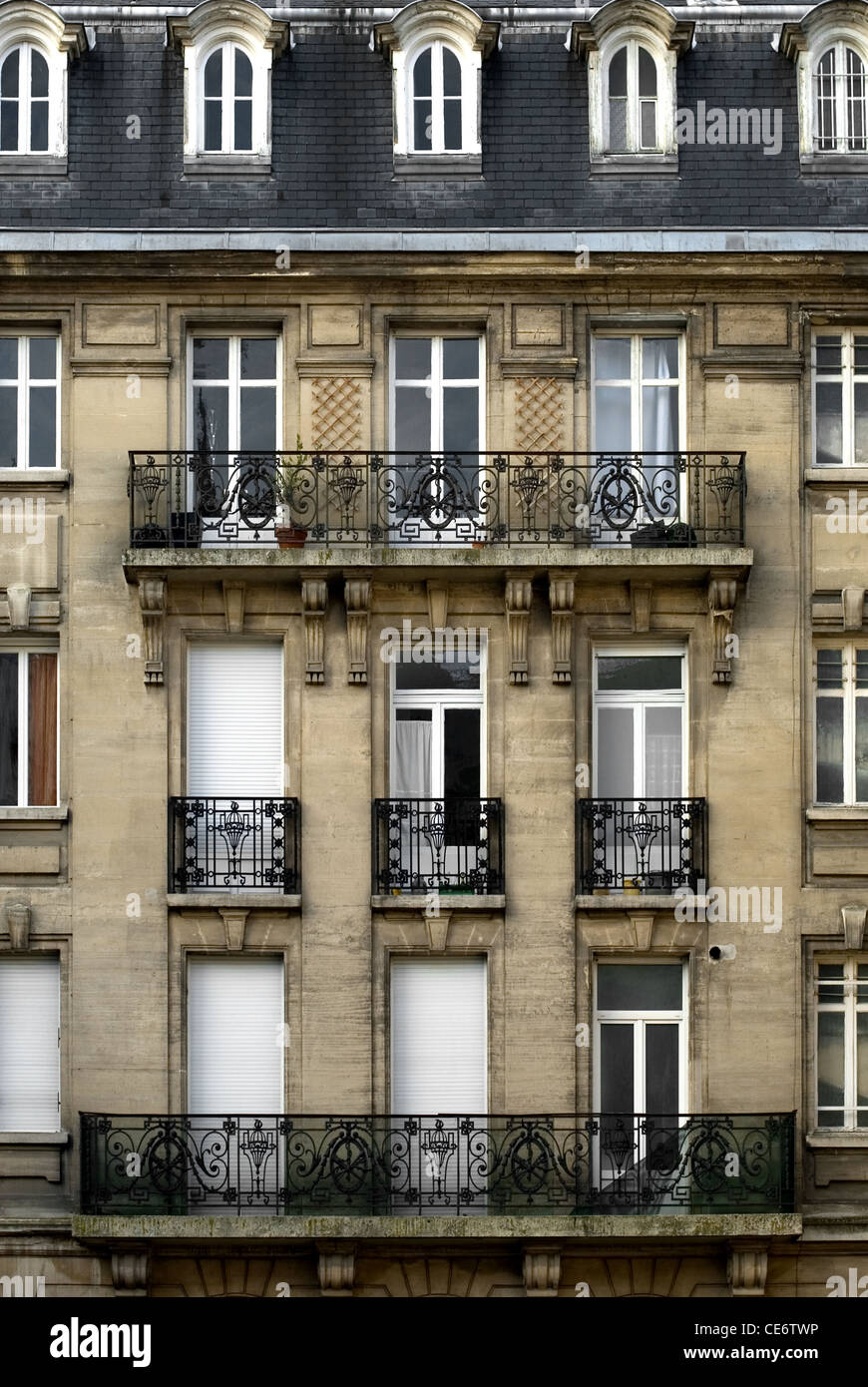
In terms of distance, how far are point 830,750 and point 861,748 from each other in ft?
1.02

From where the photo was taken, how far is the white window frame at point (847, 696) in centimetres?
2573

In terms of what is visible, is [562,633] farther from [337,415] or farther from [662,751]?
[337,415]

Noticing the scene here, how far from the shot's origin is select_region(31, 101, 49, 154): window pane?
86.8 feet

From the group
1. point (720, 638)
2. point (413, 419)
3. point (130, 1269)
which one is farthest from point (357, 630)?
point (130, 1269)

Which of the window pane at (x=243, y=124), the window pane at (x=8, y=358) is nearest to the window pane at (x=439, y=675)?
the window pane at (x=8, y=358)

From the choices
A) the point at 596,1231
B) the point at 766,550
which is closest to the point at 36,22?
the point at 766,550

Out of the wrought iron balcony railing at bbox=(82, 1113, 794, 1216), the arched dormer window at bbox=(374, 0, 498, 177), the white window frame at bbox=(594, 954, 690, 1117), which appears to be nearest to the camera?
the wrought iron balcony railing at bbox=(82, 1113, 794, 1216)

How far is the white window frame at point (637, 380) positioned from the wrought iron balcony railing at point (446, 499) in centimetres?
52

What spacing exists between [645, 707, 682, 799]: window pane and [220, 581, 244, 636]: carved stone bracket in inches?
161

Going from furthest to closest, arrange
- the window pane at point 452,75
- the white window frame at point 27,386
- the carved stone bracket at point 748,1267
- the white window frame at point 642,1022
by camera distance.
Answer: the window pane at point 452,75 < the white window frame at point 27,386 < the white window frame at point 642,1022 < the carved stone bracket at point 748,1267

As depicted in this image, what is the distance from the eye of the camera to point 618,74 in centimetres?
2666

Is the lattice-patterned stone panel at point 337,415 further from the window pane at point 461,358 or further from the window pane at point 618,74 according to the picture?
the window pane at point 618,74

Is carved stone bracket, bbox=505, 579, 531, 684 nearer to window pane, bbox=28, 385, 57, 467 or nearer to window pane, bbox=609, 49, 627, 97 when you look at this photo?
window pane, bbox=28, 385, 57, 467

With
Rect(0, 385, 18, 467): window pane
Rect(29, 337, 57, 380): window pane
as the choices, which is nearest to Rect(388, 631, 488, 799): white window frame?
Rect(0, 385, 18, 467): window pane
